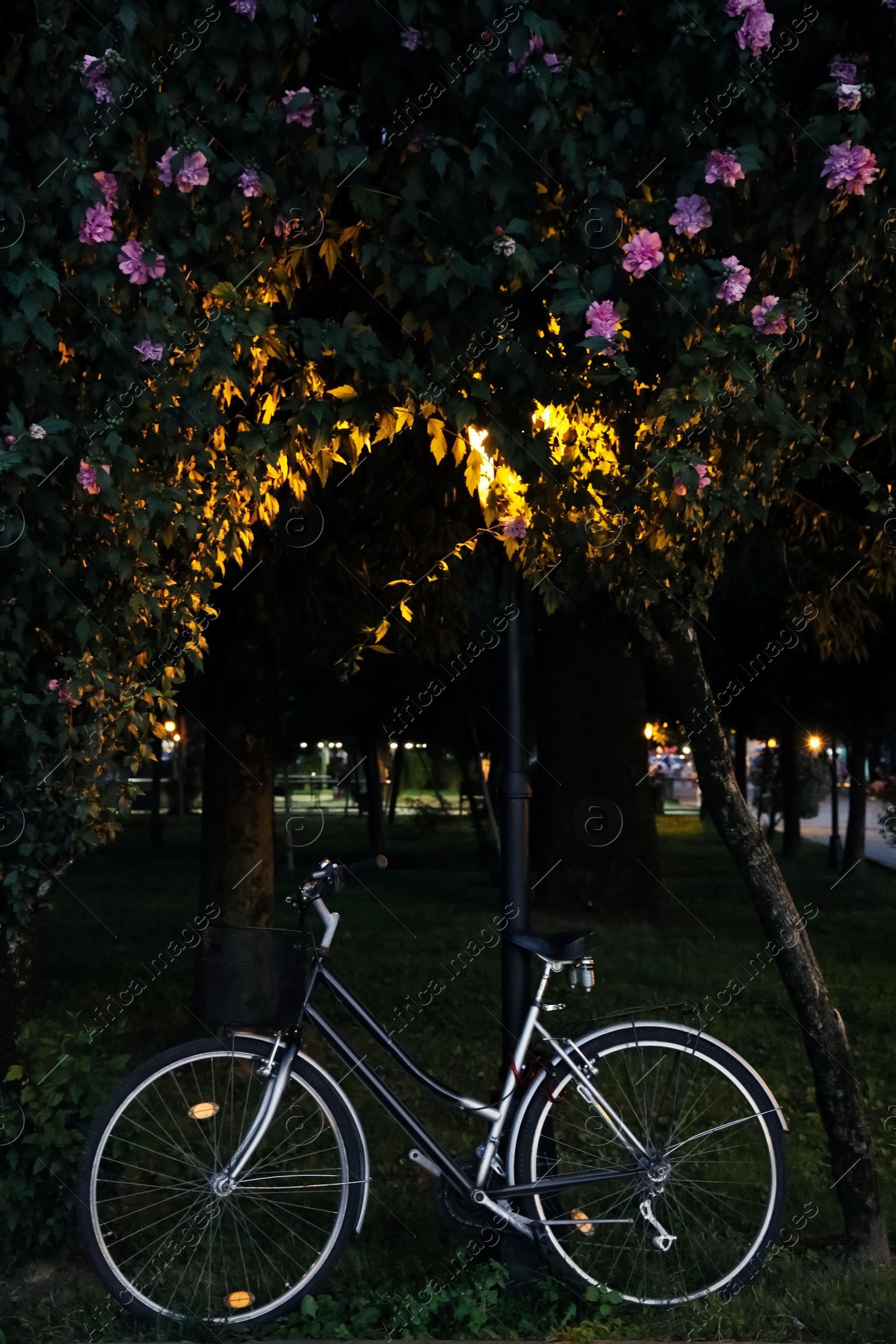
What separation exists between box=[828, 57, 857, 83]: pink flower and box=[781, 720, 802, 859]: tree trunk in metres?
21.4

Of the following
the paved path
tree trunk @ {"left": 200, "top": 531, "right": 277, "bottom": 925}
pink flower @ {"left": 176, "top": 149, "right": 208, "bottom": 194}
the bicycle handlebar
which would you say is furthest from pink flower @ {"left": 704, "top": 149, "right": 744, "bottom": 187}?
the paved path

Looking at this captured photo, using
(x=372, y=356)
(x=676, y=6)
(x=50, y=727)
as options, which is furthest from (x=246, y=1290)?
(x=676, y=6)

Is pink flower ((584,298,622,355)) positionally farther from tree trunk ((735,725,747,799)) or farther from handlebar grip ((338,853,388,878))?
tree trunk ((735,725,747,799))

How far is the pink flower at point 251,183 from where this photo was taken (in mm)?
4145

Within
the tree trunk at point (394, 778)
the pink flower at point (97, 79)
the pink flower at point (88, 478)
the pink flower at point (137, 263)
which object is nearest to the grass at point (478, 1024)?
the pink flower at point (88, 478)

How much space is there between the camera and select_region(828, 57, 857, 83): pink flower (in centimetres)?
410

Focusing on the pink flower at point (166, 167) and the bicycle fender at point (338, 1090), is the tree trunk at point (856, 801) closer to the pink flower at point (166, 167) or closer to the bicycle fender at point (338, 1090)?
the bicycle fender at point (338, 1090)

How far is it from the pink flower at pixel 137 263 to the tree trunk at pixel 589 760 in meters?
10.2

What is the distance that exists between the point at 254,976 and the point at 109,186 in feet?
7.40

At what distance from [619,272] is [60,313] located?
165cm

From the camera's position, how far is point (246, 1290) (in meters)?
4.21

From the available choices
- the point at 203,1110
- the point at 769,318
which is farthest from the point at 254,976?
the point at 769,318

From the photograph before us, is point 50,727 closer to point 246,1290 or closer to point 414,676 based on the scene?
point 246,1290

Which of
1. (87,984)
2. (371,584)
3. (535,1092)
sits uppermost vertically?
(371,584)
